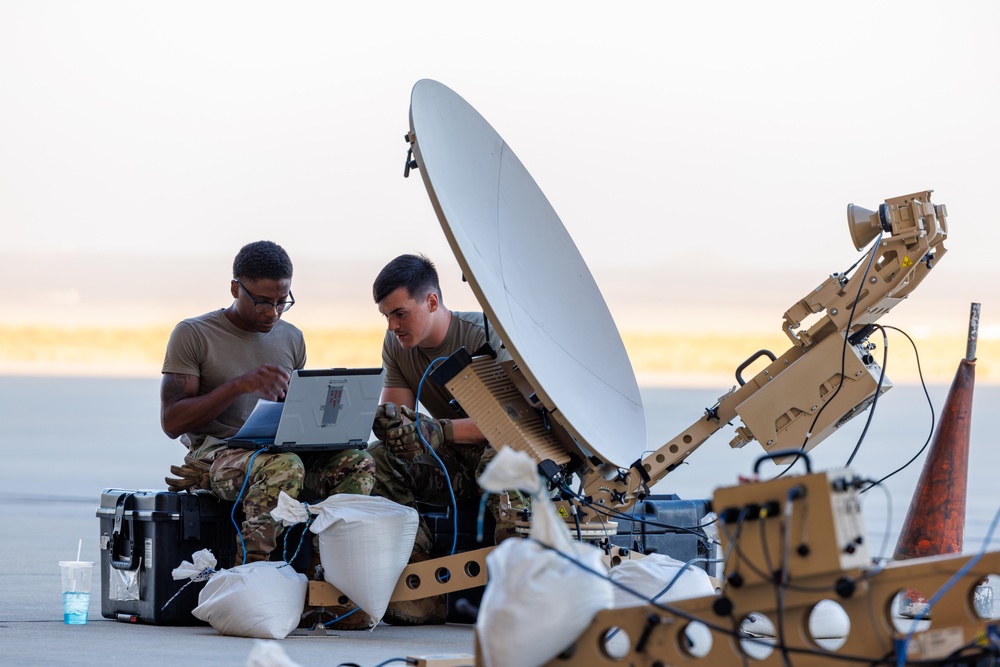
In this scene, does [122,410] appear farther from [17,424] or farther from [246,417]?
[246,417]

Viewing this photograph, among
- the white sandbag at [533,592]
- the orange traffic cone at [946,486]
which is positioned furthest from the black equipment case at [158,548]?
the orange traffic cone at [946,486]

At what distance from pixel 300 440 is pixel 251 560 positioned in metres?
0.46

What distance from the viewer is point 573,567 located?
2738 mm

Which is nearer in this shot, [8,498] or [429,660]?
[429,660]

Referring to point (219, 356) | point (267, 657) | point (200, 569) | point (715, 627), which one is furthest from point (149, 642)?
point (715, 627)

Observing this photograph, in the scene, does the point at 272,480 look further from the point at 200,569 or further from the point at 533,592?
the point at 533,592

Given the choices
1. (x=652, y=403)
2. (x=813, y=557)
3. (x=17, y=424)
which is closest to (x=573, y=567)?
(x=813, y=557)

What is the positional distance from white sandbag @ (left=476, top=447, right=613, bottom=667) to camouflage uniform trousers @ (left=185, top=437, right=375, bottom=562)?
187 centimetres

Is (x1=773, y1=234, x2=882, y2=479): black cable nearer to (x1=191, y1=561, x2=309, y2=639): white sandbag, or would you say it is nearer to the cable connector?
the cable connector

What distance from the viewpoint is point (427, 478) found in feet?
16.6

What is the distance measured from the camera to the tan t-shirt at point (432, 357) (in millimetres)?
5086

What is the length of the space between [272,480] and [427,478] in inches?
30.8

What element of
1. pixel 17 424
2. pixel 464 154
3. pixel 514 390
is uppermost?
pixel 464 154

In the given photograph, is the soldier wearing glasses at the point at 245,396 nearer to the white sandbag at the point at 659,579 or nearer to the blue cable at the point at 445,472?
the blue cable at the point at 445,472
